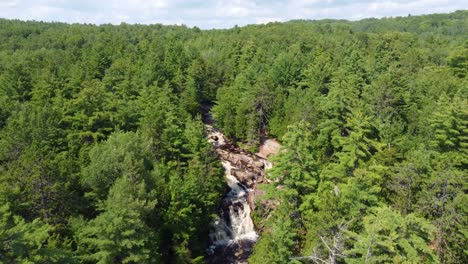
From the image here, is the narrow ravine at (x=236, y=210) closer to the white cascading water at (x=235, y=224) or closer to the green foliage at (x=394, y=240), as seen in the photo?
the white cascading water at (x=235, y=224)

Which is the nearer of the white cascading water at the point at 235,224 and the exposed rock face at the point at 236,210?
the exposed rock face at the point at 236,210

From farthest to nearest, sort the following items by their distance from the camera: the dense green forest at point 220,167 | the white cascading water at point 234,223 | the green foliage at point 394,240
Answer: the white cascading water at point 234,223
the dense green forest at point 220,167
the green foliage at point 394,240

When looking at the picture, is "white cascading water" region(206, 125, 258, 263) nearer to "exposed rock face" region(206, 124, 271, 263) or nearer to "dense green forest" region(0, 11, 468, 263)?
"exposed rock face" region(206, 124, 271, 263)

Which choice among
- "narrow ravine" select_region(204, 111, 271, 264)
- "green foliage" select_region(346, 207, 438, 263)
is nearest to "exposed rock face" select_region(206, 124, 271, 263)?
"narrow ravine" select_region(204, 111, 271, 264)

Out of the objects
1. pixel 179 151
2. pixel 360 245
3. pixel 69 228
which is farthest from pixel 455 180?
pixel 69 228

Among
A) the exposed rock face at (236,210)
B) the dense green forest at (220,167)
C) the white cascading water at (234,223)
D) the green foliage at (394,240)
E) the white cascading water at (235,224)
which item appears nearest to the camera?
the green foliage at (394,240)

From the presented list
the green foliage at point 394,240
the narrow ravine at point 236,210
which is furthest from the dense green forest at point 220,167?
the narrow ravine at point 236,210
